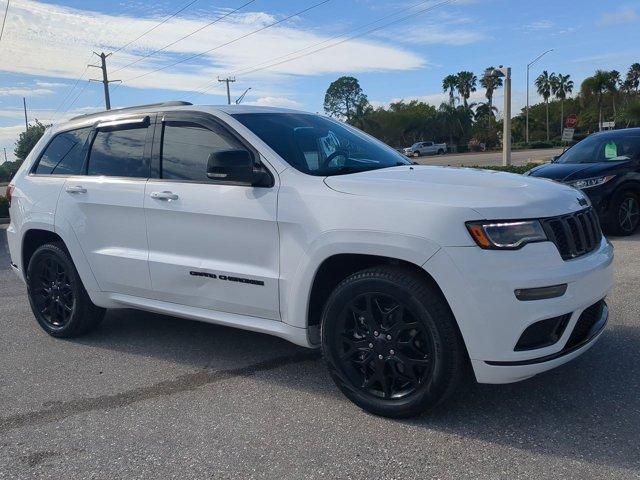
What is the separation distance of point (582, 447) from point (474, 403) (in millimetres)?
689

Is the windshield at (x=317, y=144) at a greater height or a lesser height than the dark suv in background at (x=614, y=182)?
greater

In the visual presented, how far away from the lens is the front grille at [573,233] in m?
3.20

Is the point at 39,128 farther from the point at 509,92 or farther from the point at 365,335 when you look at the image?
the point at 365,335

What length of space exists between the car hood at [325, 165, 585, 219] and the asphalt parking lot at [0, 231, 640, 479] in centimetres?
113

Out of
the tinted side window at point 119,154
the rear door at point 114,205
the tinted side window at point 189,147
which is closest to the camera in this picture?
the tinted side window at point 189,147

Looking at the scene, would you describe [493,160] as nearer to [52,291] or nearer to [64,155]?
[64,155]

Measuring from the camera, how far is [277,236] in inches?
146

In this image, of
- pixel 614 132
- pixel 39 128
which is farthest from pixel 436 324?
pixel 39 128

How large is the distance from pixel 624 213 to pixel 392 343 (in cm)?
676

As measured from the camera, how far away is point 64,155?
5191 mm

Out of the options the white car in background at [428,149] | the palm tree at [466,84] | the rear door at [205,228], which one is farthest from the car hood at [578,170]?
the palm tree at [466,84]

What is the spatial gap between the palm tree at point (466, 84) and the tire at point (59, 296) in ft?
295

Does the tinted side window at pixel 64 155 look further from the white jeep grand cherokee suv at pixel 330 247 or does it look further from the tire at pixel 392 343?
the tire at pixel 392 343

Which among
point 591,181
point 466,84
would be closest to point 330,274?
point 591,181
